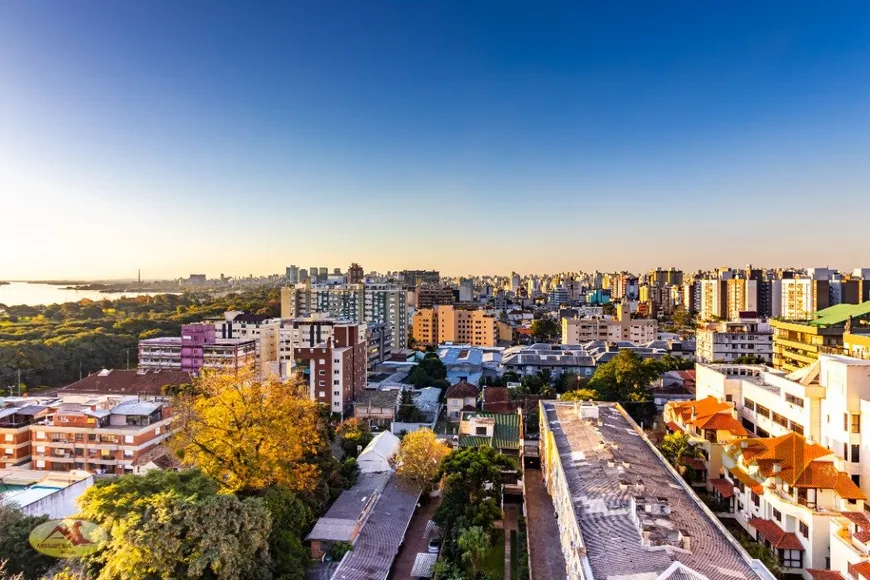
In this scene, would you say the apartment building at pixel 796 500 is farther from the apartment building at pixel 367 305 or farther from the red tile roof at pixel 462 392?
the apartment building at pixel 367 305

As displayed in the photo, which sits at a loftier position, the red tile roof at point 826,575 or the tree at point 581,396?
the tree at point 581,396

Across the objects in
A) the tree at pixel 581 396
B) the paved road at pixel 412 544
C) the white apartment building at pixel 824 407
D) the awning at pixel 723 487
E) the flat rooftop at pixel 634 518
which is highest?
the white apartment building at pixel 824 407

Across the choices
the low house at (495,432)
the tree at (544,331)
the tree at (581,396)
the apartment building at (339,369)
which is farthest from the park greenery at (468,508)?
the tree at (544,331)

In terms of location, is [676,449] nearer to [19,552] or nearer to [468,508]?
[468,508]

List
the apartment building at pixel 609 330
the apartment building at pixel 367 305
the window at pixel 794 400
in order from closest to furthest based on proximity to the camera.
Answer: the window at pixel 794 400 → the apartment building at pixel 609 330 → the apartment building at pixel 367 305

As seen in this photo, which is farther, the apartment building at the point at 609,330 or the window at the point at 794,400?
the apartment building at the point at 609,330

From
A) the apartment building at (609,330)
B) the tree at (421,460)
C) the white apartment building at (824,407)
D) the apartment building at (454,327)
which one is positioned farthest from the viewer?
the apartment building at (454,327)
